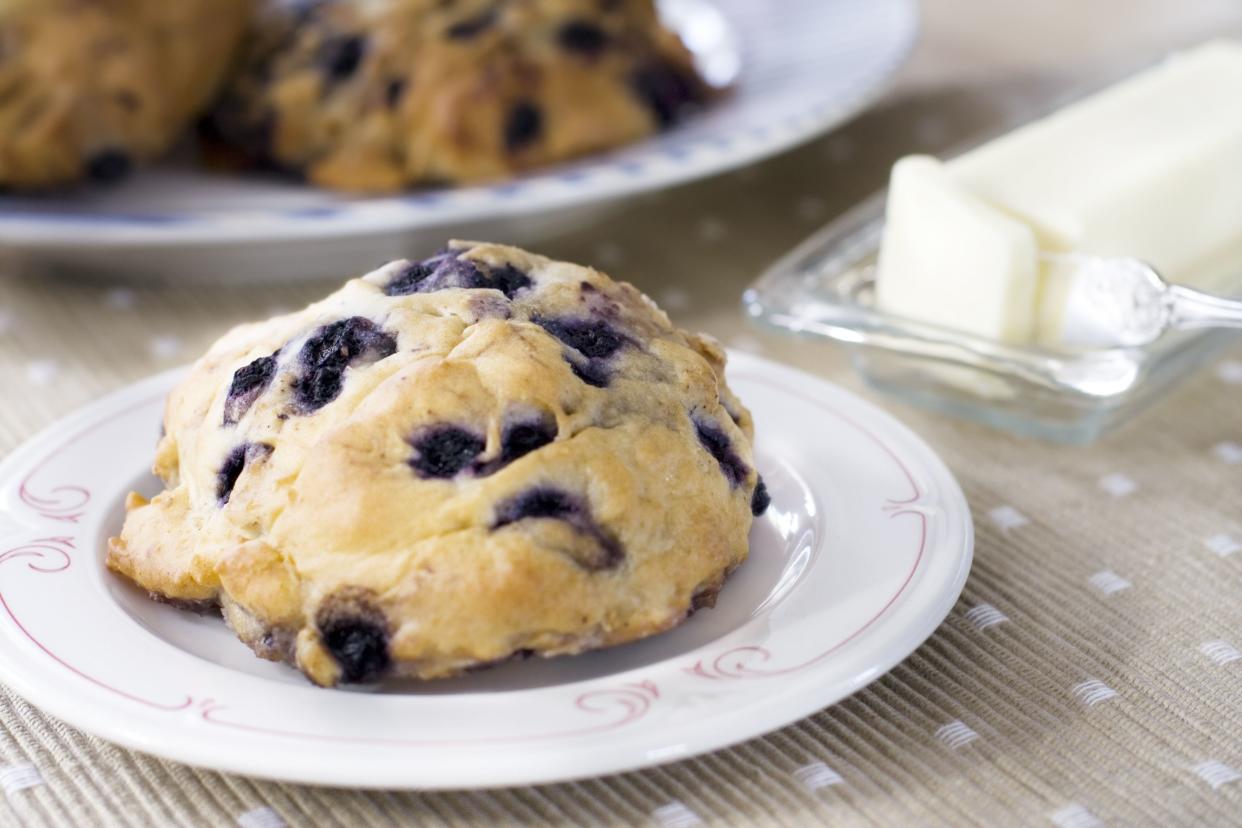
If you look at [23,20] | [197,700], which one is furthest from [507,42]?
[197,700]

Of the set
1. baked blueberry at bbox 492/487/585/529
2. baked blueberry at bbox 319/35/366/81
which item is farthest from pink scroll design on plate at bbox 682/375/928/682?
baked blueberry at bbox 319/35/366/81

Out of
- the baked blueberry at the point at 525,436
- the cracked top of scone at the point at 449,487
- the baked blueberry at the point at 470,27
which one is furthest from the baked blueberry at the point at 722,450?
the baked blueberry at the point at 470,27

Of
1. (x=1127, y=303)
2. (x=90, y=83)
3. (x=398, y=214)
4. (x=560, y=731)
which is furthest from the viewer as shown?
(x=90, y=83)

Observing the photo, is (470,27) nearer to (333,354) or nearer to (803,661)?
(333,354)

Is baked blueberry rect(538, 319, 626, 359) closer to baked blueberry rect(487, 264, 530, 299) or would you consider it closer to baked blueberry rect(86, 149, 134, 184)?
baked blueberry rect(487, 264, 530, 299)

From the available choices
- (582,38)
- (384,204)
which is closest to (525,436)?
(384,204)
